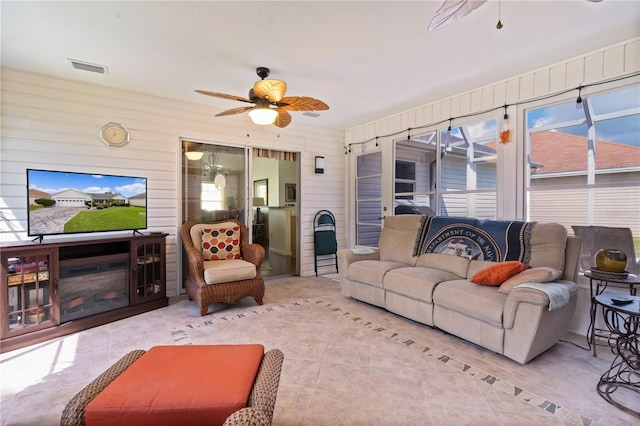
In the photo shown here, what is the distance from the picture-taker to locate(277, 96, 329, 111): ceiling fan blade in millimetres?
2975

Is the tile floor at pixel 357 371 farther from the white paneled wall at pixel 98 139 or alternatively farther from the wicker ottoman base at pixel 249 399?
the white paneled wall at pixel 98 139

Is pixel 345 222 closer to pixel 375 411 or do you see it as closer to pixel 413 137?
pixel 413 137

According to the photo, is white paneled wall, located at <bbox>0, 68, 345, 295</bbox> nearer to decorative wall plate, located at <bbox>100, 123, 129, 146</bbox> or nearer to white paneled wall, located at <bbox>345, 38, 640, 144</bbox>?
decorative wall plate, located at <bbox>100, 123, 129, 146</bbox>

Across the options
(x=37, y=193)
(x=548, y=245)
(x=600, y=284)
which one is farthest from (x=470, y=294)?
(x=37, y=193)

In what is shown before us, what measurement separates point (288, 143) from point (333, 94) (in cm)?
142

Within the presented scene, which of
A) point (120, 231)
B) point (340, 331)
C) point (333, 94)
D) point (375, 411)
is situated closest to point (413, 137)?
point (333, 94)

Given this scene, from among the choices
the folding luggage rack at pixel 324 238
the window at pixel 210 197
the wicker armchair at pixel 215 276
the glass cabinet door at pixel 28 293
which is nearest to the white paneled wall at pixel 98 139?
the window at pixel 210 197

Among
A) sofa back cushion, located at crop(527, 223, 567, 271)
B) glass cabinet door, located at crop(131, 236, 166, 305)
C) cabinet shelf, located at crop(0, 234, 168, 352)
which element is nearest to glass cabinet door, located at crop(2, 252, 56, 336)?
cabinet shelf, located at crop(0, 234, 168, 352)

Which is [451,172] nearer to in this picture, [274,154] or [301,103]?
[301,103]

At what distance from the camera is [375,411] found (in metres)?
1.83

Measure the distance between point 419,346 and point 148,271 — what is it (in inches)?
118

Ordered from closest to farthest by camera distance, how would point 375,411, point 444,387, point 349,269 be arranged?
point 375,411 → point 444,387 → point 349,269

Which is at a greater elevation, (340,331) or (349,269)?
(349,269)

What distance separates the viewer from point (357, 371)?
2.26 meters
